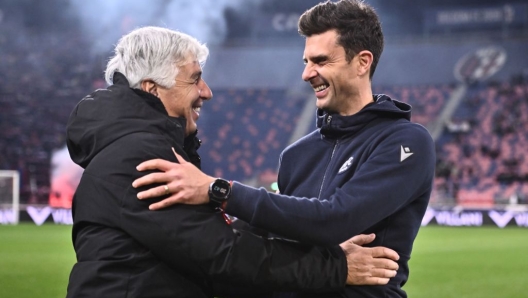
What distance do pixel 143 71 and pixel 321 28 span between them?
31.1 inches

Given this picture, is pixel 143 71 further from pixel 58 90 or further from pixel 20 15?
pixel 20 15

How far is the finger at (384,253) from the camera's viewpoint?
2854 millimetres

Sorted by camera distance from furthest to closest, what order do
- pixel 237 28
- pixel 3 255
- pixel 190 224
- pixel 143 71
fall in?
1. pixel 237 28
2. pixel 3 255
3. pixel 143 71
4. pixel 190 224

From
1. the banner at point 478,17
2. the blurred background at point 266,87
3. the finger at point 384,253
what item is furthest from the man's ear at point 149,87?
the banner at point 478,17

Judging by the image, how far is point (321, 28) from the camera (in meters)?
3.12

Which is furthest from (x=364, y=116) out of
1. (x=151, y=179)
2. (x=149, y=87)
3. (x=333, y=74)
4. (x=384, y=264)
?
(x=151, y=179)

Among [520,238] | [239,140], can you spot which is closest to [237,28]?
[239,140]

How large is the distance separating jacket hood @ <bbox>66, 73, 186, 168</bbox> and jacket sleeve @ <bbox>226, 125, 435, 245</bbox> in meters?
0.37

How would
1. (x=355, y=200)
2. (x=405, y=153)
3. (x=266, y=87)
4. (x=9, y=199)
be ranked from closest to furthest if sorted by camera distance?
(x=355, y=200), (x=405, y=153), (x=9, y=199), (x=266, y=87)

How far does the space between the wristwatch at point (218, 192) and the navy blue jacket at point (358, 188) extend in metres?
0.03

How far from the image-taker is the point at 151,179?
8.28 ft

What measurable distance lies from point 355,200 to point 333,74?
25.1 inches

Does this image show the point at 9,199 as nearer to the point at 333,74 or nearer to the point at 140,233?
the point at 333,74

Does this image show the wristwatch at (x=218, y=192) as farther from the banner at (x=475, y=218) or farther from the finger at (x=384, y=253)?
the banner at (x=475, y=218)
